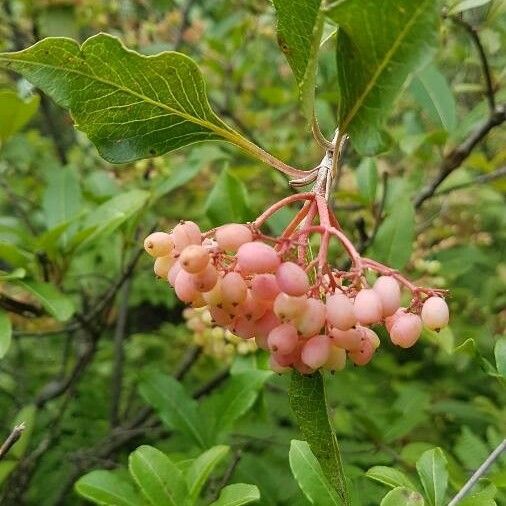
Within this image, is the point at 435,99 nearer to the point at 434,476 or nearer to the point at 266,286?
the point at 434,476

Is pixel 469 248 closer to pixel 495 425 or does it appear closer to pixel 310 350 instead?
pixel 495 425

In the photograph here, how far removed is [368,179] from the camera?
5.38 feet

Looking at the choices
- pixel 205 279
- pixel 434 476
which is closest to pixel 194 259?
pixel 205 279

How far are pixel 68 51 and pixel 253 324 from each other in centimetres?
36

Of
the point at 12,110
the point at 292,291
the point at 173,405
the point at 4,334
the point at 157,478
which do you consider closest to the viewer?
the point at 292,291

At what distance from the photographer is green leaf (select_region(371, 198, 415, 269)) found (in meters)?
1.44

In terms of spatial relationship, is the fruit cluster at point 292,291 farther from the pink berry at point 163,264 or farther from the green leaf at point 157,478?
the green leaf at point 157,478

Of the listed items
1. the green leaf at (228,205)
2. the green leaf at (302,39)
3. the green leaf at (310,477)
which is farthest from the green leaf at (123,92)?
the green leaf at (228,205)

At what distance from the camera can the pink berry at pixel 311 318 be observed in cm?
67

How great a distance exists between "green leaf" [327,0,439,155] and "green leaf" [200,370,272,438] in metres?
0.63

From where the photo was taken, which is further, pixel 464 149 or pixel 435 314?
pixel 464 149

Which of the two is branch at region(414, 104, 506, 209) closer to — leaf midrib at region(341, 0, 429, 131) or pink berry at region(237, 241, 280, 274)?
leaf midrib at region(341, 0, 429, 131)

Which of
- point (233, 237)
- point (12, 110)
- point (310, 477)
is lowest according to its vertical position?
point (310, 477)

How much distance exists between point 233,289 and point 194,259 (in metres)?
0.05
